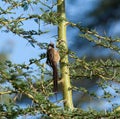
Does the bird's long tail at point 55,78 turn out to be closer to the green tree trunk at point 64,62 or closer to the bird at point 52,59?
the bird at point 52,59

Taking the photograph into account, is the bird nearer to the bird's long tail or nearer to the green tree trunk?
the bird's long tail

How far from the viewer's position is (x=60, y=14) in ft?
6.54

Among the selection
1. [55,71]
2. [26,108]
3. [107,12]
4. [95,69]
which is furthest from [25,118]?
[107,12]

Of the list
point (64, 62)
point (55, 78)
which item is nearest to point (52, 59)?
point (55, 78)

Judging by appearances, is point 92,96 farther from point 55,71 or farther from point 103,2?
point 103,2

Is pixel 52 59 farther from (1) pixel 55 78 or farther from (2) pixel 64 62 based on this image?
(2) pixel 64 62

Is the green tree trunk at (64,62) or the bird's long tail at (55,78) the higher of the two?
the green tree trunk at (64,62)

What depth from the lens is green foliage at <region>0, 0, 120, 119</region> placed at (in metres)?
1.51

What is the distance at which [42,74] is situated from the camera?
5.72 ft

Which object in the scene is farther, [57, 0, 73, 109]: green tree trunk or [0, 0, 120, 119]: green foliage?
[57, 0, 73, 109]: green tree trunk

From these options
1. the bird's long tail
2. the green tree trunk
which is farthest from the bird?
the green tree trunk

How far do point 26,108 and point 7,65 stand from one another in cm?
16

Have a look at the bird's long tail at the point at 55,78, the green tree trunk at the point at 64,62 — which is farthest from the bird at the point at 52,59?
the green tree trunk at the point at 64,62

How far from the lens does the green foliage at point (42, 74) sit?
4.95 feet
